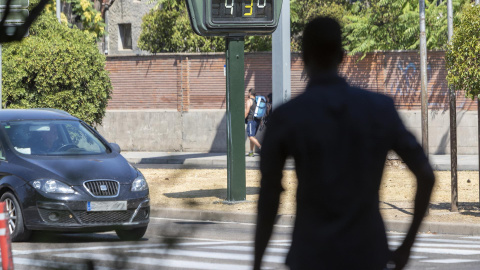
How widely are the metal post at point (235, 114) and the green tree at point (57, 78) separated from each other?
978 cm

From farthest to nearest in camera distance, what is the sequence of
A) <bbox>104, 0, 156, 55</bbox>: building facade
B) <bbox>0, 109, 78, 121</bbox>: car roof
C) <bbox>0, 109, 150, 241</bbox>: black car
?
<bbox>104, 0, 156, 55</bbox>: building facade < <bbox>0, 109, 78, 121</bbox>: car roof < <bbox>0, 109, 150, 241</bbox>: black car

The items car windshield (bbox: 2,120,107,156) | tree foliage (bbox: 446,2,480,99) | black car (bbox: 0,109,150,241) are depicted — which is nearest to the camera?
black car (bbox: 0,109,150,241)

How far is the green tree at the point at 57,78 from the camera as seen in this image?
23375 mm

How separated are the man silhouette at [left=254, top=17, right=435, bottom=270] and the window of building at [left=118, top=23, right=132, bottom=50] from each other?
4211 centimetres

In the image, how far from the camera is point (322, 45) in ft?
11.2

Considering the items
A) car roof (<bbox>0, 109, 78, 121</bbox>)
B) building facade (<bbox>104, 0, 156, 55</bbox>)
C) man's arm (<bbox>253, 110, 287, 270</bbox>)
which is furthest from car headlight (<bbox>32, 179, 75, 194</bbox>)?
building facade (<bbox>104, 0, 156, 55</bbox>)

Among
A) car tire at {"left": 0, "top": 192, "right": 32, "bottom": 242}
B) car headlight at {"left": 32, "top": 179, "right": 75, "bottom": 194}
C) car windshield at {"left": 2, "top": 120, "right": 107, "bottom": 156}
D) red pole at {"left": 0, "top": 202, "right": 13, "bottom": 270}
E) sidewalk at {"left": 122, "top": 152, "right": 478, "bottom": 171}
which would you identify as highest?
car windshield at {"left": 2, "top": 120, "right": 107, "bottom": 156}

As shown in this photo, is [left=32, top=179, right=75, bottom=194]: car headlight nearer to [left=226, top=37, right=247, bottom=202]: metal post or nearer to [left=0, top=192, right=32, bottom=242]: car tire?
[left=0, top=192, right=32, bottom=242]: car tire

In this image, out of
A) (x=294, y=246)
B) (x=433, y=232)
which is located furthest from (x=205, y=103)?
(x=294, y=246)

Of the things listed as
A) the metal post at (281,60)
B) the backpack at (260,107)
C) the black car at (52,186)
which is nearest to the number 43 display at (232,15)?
the metal post at (281,60)

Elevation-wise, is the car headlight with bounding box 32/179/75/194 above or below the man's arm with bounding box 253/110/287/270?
below

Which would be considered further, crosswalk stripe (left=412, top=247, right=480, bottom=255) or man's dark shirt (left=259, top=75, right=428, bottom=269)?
crosswalk stripe (left=412, top=247, right=480, bottom=255)

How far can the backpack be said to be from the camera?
26188mm

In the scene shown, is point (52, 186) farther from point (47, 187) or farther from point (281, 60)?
point (281, 60)
